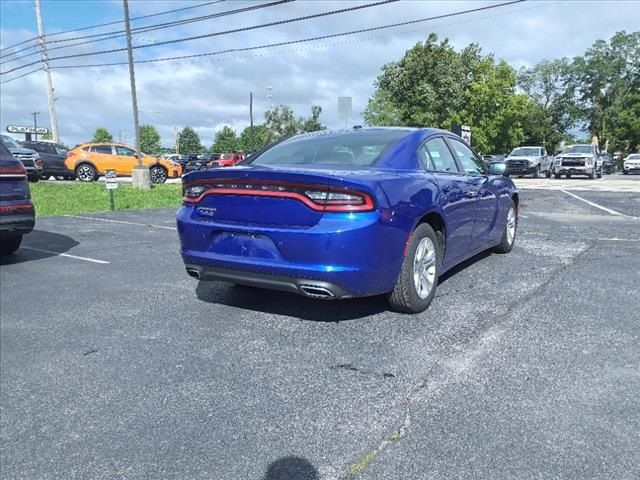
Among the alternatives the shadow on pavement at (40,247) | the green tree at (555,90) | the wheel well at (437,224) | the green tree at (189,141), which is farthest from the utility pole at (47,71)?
the green tree at (189,141)

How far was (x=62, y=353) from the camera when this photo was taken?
360 cm

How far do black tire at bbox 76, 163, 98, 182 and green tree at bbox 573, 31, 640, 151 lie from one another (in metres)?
61.1

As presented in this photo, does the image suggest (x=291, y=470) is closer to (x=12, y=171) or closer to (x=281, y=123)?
(x=12, y=171)

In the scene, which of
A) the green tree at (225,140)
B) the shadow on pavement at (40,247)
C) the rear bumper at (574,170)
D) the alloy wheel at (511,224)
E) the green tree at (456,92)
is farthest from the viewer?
the green tree at (225,140)

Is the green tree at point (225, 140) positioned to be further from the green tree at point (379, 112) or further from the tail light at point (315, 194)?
the tail light at point (315, 194)

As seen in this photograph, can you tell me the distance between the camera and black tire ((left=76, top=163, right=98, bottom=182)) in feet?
70.6

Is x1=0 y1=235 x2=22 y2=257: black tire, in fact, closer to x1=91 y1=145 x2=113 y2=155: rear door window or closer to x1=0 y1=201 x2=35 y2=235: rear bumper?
x1=0 y1=201 x2=35 y2=235: rear bumper

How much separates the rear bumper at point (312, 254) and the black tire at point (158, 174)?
19.4 meters

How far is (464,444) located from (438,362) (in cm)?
89

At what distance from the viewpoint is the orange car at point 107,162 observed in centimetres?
2150

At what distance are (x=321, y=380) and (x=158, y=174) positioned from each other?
20.7 meters

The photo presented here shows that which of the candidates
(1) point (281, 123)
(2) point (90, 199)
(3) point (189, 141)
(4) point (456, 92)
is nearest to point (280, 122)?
(1) point (281, 123)

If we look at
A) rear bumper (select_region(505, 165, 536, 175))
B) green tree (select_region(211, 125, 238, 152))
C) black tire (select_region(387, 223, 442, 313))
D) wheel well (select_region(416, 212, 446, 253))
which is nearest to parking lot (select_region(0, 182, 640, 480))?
black tire (select_region(387, 223, 442, 313))

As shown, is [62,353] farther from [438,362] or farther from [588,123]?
[588,123]
